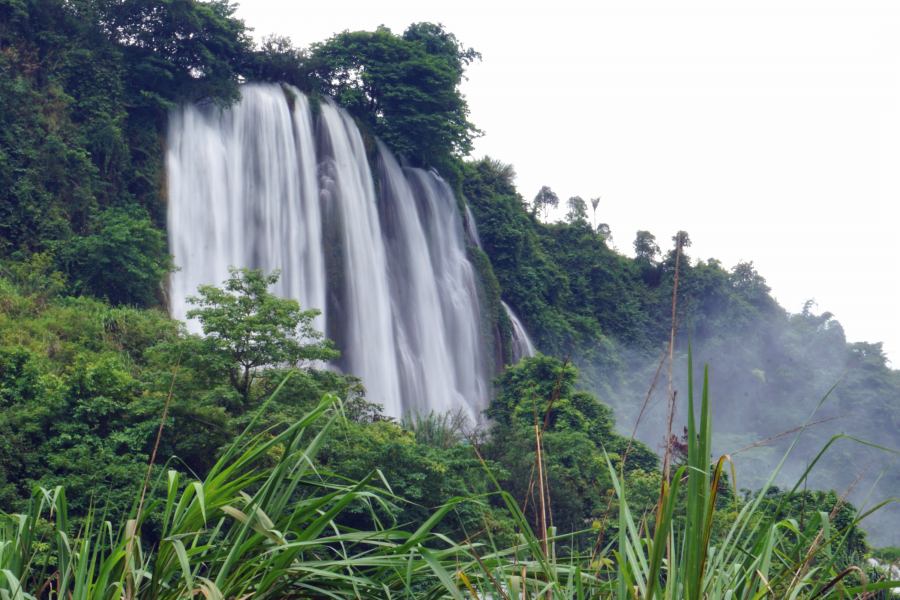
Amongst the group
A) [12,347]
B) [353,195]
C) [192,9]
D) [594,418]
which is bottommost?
[594,418]

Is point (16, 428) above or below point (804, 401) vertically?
above

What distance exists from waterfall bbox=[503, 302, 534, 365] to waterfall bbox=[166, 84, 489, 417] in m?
2.59

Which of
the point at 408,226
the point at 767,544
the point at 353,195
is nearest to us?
the point at 767,544

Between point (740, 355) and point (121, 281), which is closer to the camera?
point (121, 281)

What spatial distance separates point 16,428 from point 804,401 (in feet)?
130

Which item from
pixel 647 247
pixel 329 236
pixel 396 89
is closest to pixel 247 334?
pixel 329 236

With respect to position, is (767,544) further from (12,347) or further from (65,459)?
(12,347)

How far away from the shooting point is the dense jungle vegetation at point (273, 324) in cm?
785

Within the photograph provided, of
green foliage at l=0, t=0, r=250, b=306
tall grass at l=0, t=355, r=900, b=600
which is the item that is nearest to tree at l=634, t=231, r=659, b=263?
green foliage at l=0, t=0, r=250, b=306

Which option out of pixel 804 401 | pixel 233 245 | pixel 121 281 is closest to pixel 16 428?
pixel 121 281

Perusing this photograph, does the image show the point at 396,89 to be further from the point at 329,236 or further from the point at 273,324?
the point at 273,324

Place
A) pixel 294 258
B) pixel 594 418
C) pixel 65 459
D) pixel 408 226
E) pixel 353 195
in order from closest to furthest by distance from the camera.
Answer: pixel 65 459
pixel 594 418
pixel 294 258
pixel 353 195
pixel 408 226

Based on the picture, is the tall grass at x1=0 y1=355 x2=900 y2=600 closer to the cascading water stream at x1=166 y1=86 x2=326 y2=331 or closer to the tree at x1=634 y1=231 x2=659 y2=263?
the cascading water stream at x1=166 y1=86 x2=326 y2=331

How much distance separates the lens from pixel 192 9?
17578mm
